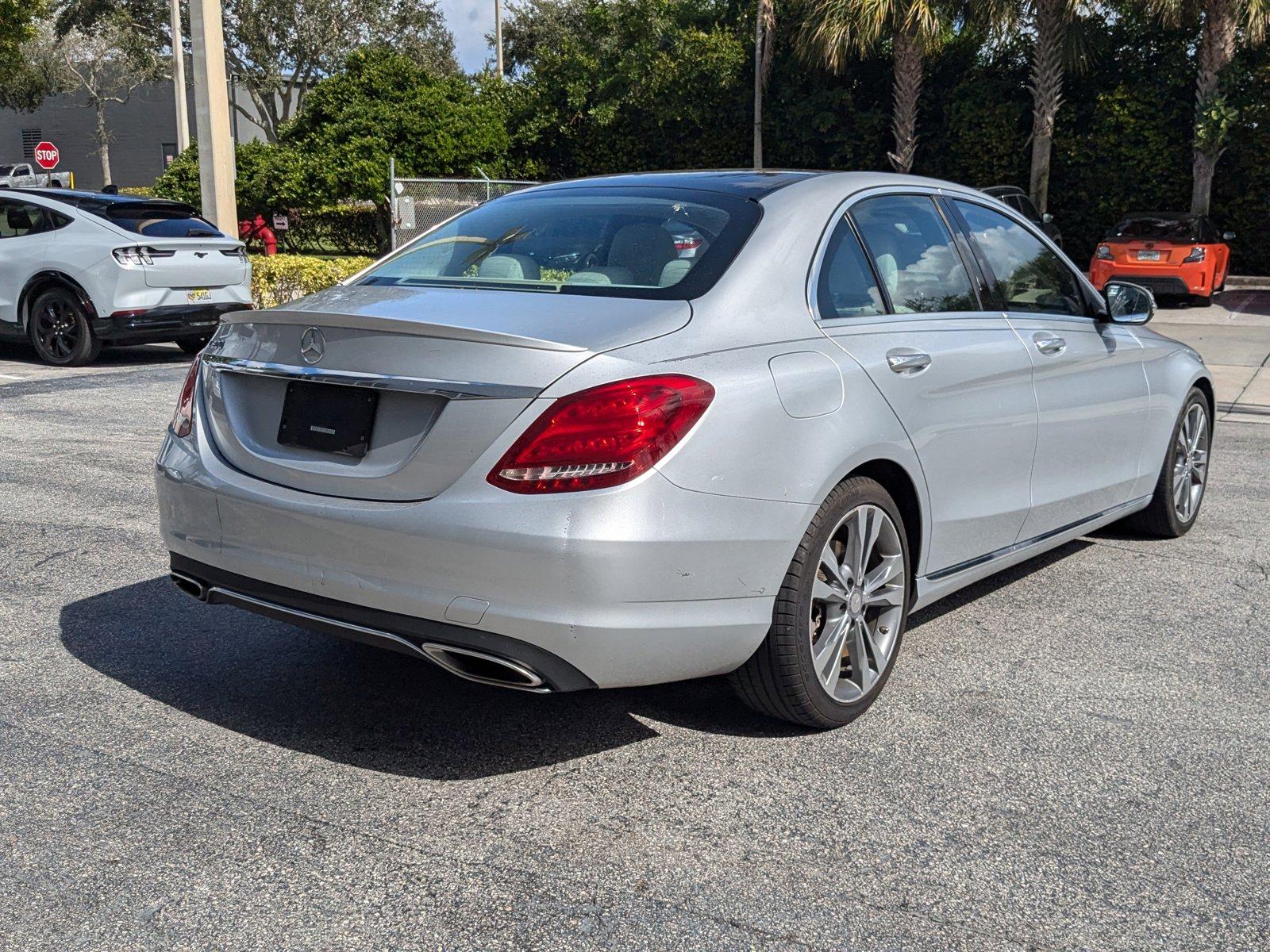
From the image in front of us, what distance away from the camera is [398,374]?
3252 mm

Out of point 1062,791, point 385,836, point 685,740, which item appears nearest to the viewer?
point 385,836

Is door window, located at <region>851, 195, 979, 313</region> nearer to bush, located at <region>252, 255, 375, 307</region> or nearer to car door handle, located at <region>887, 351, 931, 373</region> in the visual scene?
car door handle, located at <region>887, 351, 931, 373</region>

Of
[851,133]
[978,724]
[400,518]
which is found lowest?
[978,724]

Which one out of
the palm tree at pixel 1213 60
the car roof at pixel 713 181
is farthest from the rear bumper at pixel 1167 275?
the car roof at pixel 713 181

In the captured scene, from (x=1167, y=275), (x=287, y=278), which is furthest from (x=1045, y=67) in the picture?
(x=287, y=278)

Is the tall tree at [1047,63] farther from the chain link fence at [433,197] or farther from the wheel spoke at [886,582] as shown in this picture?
the wheel spoke at [886,582]

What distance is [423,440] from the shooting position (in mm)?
3201

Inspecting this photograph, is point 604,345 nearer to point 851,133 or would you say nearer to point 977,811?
point 977,811

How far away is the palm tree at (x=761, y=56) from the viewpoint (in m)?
27.6

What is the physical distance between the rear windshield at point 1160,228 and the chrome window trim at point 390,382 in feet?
61.4

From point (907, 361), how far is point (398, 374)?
1556 mm

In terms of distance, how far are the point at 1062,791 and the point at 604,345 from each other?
164 cm

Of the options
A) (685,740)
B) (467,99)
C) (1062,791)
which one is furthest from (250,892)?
(467,99)

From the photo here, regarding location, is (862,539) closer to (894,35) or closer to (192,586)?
(192,586)
